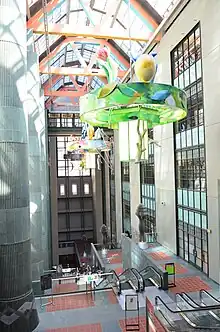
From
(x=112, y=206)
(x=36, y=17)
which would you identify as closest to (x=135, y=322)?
(x=36, y=17)

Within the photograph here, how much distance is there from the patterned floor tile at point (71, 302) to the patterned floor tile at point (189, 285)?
3133 millimetres

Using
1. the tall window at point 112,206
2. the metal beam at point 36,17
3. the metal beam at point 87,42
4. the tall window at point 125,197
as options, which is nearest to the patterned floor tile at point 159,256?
the tall window at point 125,197

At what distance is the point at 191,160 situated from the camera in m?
14.6

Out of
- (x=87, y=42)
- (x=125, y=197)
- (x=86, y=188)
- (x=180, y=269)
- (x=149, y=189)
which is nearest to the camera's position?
(x=180, y=269)

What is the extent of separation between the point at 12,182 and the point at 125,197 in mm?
21356

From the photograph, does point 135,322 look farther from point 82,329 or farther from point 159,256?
point 159,256

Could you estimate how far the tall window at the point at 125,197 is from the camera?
89.8 ft

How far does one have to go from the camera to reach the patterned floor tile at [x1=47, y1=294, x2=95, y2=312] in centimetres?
1043

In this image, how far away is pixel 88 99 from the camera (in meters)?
5.84

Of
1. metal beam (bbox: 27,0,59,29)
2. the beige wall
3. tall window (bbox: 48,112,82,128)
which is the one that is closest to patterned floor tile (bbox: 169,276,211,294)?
the beige wall

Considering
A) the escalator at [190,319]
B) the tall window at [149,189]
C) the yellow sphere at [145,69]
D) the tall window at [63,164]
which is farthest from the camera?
the tall window at [63,164]

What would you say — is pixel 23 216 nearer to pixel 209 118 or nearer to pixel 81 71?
pixel 209 118

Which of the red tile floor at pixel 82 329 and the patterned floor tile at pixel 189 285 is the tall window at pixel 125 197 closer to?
the patterned floor tile at pixel 189 285

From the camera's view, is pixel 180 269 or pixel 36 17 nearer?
pixel 180 269
